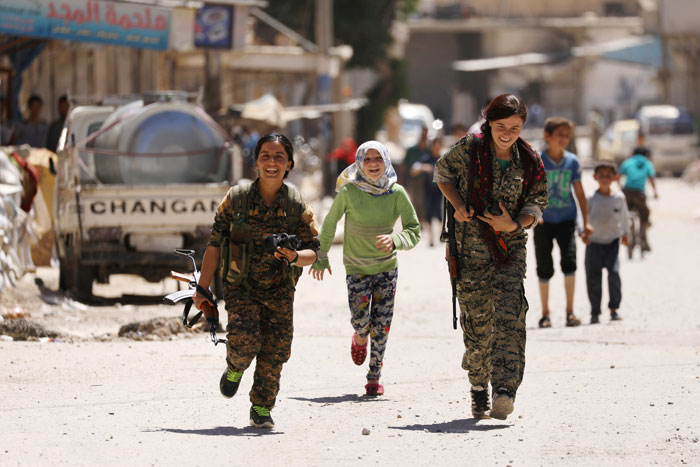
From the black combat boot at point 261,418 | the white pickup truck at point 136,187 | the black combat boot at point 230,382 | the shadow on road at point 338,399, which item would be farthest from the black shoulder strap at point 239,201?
the white pickup truck at point 136,187

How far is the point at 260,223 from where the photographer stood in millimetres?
6777

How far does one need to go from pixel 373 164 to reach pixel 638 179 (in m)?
10.2

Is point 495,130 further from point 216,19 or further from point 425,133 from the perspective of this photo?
point 216,19

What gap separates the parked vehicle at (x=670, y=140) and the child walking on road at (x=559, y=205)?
28042 millimetres

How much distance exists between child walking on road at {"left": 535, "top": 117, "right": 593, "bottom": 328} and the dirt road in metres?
0.56

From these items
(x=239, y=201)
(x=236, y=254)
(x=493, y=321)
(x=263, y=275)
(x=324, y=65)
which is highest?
(x=324, y=65)

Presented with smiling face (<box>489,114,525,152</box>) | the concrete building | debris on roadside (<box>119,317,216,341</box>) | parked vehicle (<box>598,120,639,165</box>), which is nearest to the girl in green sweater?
smiling face (<box>489,114,525,152</box>)

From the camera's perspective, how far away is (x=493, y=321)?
7.18 metres

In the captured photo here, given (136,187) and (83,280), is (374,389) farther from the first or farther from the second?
(83,280)

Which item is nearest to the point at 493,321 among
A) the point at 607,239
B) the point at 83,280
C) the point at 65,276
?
the point at 607,239

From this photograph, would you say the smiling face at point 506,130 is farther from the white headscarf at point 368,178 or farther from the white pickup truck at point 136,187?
the white pickup truck at point 136,187

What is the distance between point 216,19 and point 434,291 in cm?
1030

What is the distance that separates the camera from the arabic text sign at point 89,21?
654 inches

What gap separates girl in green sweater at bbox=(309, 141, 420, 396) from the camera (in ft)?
26.3
